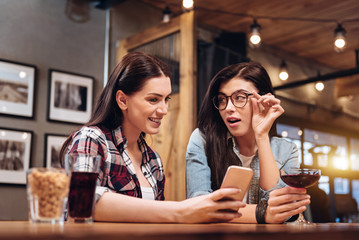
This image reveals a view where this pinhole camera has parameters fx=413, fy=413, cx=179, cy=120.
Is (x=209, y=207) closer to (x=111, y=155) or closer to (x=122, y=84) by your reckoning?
(x=111, y=155)

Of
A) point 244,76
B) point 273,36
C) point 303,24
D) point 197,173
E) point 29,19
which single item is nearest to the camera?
point 197,173

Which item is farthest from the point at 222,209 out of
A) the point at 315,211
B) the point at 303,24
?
the point at 303,24

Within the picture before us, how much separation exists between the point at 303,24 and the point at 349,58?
170cm

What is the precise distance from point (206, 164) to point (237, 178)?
26.6 inches

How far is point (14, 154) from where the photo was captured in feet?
11.3

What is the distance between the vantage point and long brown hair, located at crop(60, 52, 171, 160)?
1675 mm

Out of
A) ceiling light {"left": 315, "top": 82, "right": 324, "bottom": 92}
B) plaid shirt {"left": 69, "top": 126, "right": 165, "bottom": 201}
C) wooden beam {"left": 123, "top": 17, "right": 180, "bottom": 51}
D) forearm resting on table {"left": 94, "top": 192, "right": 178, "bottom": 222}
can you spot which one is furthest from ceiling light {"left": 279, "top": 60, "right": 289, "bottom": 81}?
forearm resting on table {"left": 94, "top": 192, "right": 178, "bottom": 222}

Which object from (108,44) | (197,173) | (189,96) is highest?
(108,44)

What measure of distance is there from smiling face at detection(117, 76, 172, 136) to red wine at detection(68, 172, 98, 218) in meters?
0.63

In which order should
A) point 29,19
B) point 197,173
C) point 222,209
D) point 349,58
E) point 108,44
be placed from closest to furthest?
point 222,209 → point 197,173 → point 29,19 → point 108,44 → point 349,58

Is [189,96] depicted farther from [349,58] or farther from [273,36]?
[349,58]

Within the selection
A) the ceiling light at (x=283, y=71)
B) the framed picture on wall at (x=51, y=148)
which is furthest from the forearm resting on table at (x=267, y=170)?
the ceiling light at (x=283, y=71)

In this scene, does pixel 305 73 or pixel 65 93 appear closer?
pixel 65 93

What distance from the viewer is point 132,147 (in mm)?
1761
